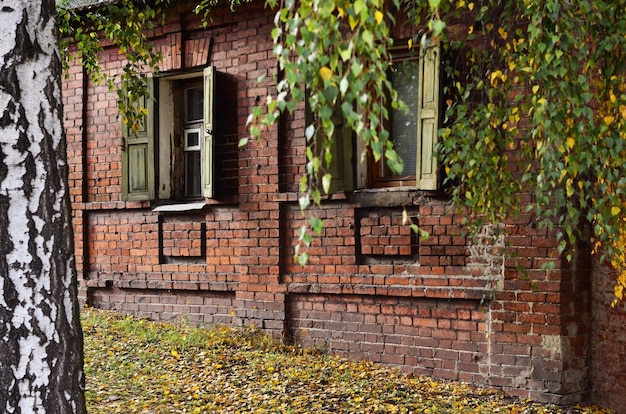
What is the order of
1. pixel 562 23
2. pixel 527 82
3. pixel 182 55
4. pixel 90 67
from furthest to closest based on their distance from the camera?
pixel 182 55 → pixel 90 67 → pixel 527 82 → pixel 562 23

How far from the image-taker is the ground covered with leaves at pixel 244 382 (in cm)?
708

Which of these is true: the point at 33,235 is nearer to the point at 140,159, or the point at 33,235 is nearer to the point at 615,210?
the point at 615,210

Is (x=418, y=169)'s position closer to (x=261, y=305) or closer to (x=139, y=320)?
(x=261, y=305)

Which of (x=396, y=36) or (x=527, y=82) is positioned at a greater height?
(x=396, y=36)

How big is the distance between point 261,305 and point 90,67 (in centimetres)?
304

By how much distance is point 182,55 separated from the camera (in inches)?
396

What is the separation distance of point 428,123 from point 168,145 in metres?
3.84

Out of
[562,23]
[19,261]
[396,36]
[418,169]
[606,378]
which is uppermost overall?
[396,36]

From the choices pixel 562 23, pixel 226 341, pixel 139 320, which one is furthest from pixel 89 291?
pixel 562 23

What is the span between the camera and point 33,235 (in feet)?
13.0

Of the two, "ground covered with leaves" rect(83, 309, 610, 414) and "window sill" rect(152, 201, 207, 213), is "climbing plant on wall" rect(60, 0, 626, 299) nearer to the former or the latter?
"ground covered with leaves" rect(83, 309, 610, 414)

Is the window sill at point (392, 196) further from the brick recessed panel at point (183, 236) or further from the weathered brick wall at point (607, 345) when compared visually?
the brick recessed panel at point (183, 236)

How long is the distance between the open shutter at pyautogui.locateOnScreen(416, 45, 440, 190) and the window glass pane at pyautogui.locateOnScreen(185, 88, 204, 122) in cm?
344

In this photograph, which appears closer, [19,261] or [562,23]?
[19,261]
